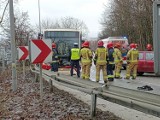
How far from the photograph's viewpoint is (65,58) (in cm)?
2402

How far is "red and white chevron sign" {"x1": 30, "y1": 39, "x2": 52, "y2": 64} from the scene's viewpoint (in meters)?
9.81

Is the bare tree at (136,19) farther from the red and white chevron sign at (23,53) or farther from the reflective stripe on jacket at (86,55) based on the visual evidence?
the reflective stripe on jacket at (86,55)

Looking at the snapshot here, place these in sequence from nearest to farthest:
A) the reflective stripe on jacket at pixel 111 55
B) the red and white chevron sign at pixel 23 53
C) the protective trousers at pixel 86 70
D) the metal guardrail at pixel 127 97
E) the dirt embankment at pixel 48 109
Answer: the metal guardrail at pixel 127 97
the dirt embankment at pixel 48 109
the protective trousers at pixel 86 70
the reflective stripe on jacket at pixel 111 55
the red and white chevron sign at pixel 23 53

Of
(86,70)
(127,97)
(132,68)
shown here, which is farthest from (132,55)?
(127,97)

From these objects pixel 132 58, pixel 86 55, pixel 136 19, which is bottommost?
pixel 132 58

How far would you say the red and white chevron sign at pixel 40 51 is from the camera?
32.2 feet

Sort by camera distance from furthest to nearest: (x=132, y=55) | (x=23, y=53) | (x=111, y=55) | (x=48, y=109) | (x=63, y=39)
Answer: (x=63, y=39) < (x=23, y=53) < (x=132, y=55) < (x=111, y=55) < (x=48, y=109)

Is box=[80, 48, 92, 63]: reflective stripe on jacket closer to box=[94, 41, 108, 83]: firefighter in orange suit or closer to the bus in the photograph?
box=[94, 41, 108, 83]: firefighter in orange suit

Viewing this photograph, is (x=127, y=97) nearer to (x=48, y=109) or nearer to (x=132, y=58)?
(x=48, y=109)

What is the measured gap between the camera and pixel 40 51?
32.5 ft

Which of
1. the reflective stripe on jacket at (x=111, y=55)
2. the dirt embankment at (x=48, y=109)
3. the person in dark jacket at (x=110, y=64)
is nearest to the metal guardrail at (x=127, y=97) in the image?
the dirt embankment at (x=48, y=109)

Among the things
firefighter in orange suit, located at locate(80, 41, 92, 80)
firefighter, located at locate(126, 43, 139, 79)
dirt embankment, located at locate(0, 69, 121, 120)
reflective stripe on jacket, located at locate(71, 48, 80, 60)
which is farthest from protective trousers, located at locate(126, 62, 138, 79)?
dirt embankment, located at locate(0, 69, 121, 120)

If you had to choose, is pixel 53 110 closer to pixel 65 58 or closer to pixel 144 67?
pixel 144 67

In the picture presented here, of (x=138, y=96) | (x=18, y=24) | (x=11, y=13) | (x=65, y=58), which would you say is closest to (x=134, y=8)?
(x=18, y=24)
